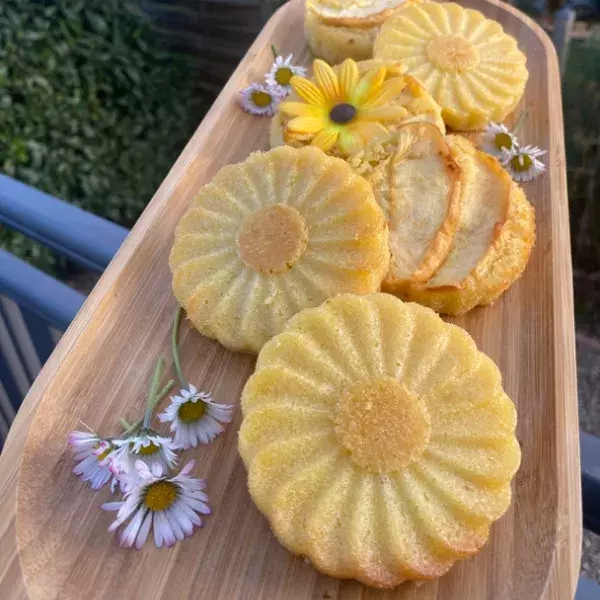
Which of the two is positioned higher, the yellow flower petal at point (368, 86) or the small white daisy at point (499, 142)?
the yellow flower petal at point (368, 86)

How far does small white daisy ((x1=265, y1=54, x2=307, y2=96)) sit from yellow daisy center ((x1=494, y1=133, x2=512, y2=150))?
2.81 feet

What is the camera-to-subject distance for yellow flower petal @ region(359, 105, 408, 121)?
7.04 ft

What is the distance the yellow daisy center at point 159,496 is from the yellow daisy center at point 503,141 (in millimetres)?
1696

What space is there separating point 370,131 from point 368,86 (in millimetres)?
194

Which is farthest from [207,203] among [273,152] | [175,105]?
[175,105]

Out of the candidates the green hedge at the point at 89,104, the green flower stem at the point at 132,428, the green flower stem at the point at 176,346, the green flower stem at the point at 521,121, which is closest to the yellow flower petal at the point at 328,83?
the green flower stem at the point at 521,121

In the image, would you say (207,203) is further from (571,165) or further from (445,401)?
(571,165)

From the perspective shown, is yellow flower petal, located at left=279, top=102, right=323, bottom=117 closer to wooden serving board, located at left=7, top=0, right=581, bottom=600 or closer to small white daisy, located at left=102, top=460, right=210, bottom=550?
wooden serving board, located at left=7, top=0, right=581, bottom=600

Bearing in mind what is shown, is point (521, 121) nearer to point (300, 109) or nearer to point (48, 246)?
point (300, 109)

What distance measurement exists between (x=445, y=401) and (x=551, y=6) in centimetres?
309

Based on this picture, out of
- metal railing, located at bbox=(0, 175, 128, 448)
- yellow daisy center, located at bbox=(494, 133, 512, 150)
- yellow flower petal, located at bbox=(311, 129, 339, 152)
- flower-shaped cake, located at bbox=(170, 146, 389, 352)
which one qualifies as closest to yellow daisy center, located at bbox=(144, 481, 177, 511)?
flower-shaped cake, located at bbox=(170, 146, 389, 352)

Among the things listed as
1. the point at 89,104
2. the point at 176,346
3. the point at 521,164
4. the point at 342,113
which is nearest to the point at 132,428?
the point at 176,346

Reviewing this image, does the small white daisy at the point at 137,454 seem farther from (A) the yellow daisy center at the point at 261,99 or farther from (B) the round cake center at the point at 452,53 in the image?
(B) the round cake center at the point at 452,53

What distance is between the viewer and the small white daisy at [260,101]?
2.64m
